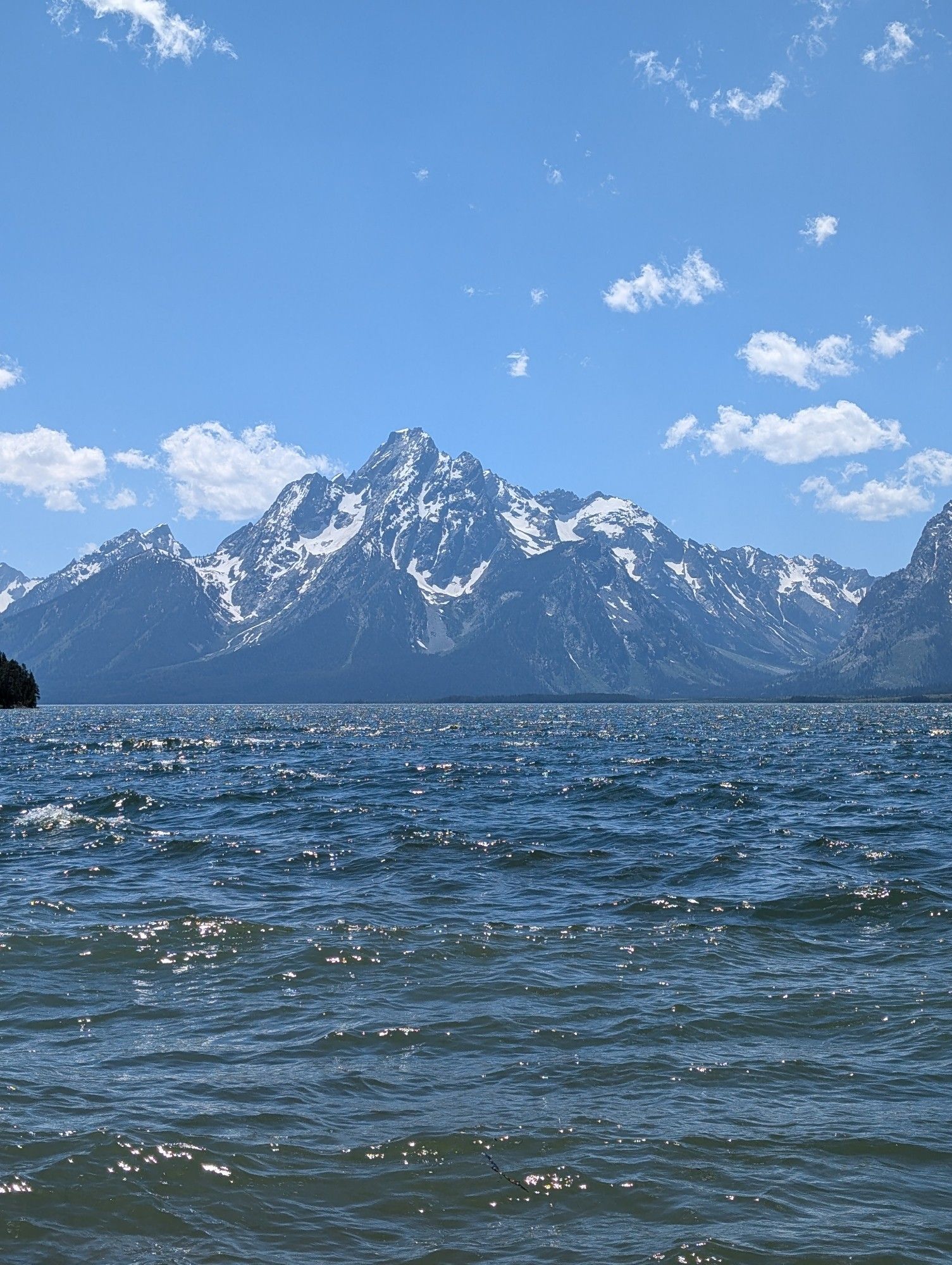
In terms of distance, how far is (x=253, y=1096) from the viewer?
12.7 meters

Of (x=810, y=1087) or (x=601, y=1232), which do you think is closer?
(x=601, y=1232)

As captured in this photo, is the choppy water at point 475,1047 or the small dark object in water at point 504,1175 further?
the small dark object in water at point 504,1175

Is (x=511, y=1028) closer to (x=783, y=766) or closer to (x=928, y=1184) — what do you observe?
(x=928, y=1184)

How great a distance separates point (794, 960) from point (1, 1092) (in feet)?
46.2

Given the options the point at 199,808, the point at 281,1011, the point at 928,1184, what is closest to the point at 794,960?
the point at 928,1184

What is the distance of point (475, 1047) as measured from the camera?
1463 cm

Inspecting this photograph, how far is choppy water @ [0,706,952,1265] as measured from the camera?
994cm

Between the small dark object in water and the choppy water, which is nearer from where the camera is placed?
the choppy water

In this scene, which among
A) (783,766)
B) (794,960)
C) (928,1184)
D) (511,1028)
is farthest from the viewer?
(783,766)

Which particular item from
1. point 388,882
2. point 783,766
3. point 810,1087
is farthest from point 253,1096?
point 783,766

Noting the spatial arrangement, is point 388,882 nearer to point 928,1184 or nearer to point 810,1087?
point 810,1087

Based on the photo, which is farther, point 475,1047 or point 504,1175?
point 475,1047

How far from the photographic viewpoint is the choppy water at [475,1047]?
994 cm

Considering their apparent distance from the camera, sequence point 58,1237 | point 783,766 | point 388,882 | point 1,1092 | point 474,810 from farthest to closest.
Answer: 1. point 783,766
2. point 474,810
3. point 388,882
4. point 1,1092
5. point 58,1237
